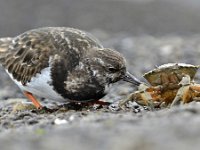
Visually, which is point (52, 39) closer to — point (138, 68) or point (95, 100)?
point (95, 100)

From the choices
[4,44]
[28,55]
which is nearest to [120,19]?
[4,44]

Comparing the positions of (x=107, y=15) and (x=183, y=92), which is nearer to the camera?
(x=183, y=92)

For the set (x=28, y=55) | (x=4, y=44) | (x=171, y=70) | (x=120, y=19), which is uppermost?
(x=120, y=19)

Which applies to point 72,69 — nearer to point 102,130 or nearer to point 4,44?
point 4,44

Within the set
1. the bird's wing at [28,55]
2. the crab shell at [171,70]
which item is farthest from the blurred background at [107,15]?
the crab shell at [171,70]

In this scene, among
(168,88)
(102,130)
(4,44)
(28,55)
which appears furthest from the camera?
(4,44)

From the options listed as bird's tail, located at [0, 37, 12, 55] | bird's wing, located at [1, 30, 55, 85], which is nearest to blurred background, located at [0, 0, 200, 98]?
bird's tail, located at [0, 37, 12, 55]

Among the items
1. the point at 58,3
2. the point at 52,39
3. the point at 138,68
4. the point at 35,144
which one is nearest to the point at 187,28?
the point at 58,3

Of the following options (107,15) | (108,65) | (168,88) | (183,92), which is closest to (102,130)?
(183,92)

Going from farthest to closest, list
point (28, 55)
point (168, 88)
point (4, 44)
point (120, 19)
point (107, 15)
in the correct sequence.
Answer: point (107, 15), point (120, 19), point (4, 44), point (28, 55), point (168, 88)

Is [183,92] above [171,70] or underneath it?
underneath
